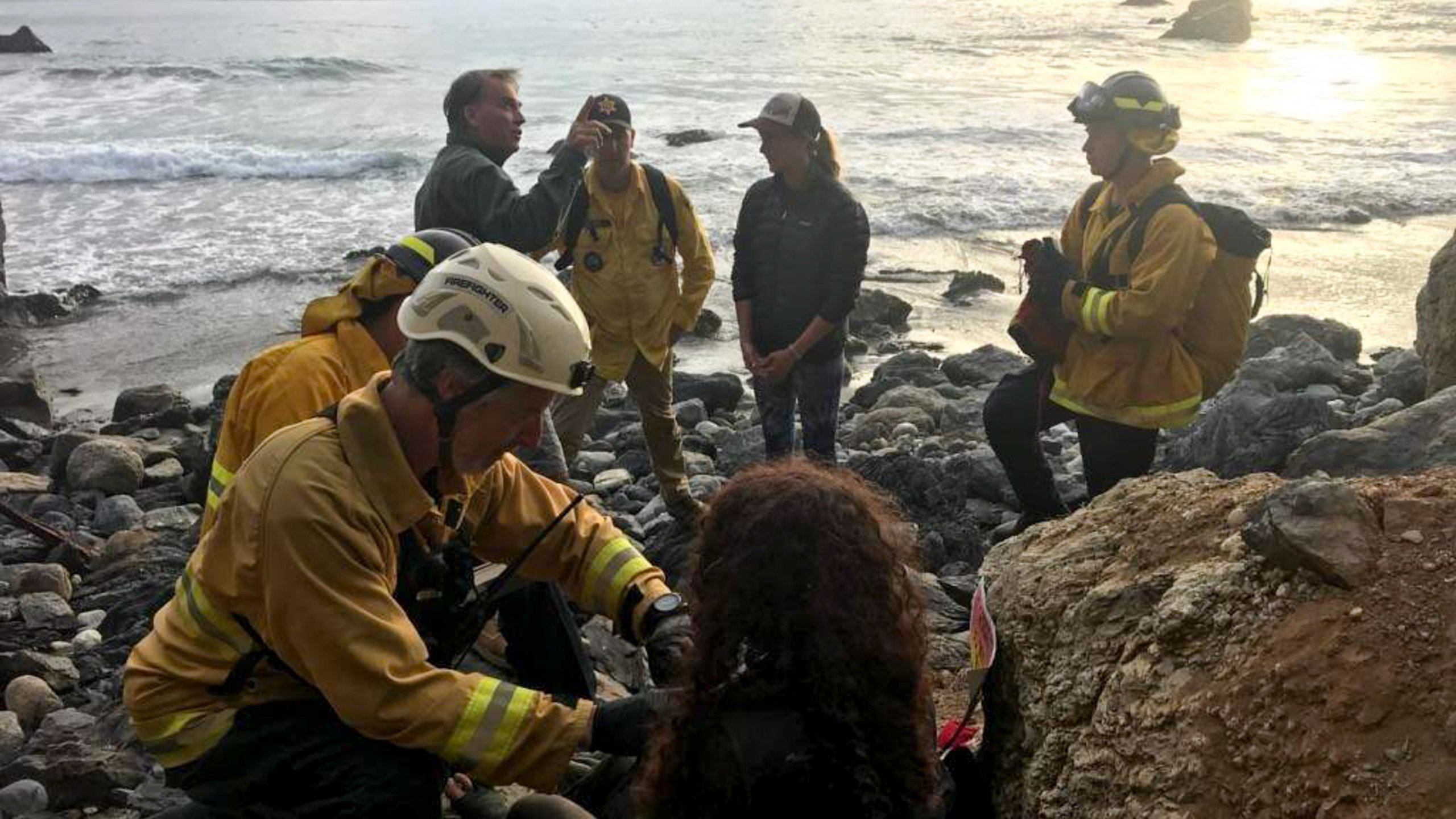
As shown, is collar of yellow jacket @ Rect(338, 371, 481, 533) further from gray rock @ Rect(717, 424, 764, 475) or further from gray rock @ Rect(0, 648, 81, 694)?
gray rock @ Rect(717, 424, 764, 475)

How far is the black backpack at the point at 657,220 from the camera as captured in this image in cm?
656

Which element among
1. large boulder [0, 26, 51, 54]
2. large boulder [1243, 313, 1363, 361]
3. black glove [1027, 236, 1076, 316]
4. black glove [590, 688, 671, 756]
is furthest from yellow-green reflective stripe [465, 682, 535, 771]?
large boulder [0, 26, 51, 54]

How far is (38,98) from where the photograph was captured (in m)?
30.1

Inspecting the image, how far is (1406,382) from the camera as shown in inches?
339

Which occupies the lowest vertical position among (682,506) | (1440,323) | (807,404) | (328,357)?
(682,506)

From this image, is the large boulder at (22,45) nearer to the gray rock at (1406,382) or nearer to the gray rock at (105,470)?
the gray rock at (105,470)

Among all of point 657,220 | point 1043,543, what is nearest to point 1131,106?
point 1043,543

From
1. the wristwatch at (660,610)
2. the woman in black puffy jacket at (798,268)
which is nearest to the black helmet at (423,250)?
the wristwatch at (660,610)

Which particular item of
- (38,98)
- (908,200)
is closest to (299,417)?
(908,200)

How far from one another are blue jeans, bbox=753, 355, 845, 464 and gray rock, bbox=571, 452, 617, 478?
5.70 feet

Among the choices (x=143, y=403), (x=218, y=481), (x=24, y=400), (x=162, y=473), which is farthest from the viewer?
(x=143, y=403)

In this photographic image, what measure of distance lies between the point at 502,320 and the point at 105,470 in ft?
20.4

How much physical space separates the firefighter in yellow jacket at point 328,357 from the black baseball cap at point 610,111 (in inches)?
86.0

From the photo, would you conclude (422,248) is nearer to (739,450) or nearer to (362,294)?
(362,294)
